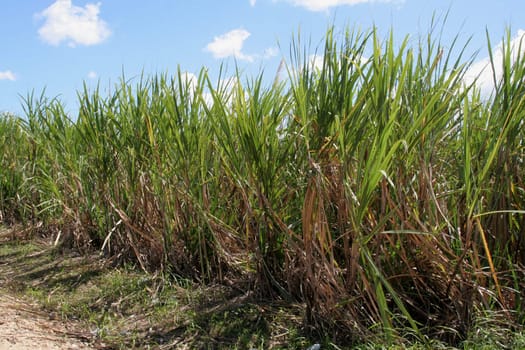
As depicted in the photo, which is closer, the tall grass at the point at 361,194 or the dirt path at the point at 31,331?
the tall grass at the point at 361,194

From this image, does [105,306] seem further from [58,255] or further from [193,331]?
[58,255]

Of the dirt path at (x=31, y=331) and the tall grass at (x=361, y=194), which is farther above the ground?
the tall grass at (x=361, y=194)

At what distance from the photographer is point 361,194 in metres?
1.84

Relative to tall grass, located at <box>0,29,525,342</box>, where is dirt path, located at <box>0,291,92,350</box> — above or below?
below

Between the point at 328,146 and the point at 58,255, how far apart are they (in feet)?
7.70

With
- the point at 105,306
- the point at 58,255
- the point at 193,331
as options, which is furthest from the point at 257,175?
the point at 58,255

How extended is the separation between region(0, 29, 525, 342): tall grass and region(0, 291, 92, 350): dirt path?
2.15ft

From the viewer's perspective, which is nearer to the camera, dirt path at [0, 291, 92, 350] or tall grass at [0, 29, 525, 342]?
tall grass at [0, 29, 525, 342]

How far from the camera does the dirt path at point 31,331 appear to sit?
94.2 inches

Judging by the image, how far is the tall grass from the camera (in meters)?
1.97

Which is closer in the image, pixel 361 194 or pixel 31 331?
pixel 361 194

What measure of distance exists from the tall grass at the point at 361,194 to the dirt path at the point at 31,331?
0.65 meters

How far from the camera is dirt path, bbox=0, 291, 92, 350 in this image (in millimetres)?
2393

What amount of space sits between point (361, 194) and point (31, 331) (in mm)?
1701
